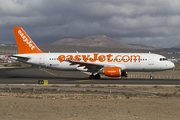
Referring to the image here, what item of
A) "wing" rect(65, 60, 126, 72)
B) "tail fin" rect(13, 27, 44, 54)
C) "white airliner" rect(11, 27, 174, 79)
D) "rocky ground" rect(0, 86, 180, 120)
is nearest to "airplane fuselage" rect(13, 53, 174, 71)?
"white airliner" rect(11, 27, 174, 79)

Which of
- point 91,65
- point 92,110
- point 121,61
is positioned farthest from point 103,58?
point 92,110

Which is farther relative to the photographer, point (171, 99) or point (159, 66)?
point (159, 66)

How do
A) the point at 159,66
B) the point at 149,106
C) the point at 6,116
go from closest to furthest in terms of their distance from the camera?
the point at 6,116, the point at 149,106, the point at 159,66

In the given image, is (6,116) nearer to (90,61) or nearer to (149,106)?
(149,106)

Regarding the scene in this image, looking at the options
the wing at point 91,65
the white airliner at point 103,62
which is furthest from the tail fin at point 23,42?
the wing at point 91,65

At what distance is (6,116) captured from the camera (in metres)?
13.4

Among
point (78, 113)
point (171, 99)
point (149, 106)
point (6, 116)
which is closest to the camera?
point (6, 116)

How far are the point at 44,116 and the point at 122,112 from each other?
4.99 meters

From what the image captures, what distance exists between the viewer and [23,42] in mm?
43156

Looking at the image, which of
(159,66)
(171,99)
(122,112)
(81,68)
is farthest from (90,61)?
(122,112)

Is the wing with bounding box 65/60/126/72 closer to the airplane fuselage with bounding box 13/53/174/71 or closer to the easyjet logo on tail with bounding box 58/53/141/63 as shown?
the airplane fuselage with bounding box 13/53/174/71

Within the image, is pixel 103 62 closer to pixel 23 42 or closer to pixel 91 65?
pixel 91 65

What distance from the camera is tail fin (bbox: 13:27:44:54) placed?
43.2 meters

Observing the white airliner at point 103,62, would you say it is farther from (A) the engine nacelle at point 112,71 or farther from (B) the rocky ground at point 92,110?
(B) the rocky ground at point 92,110
